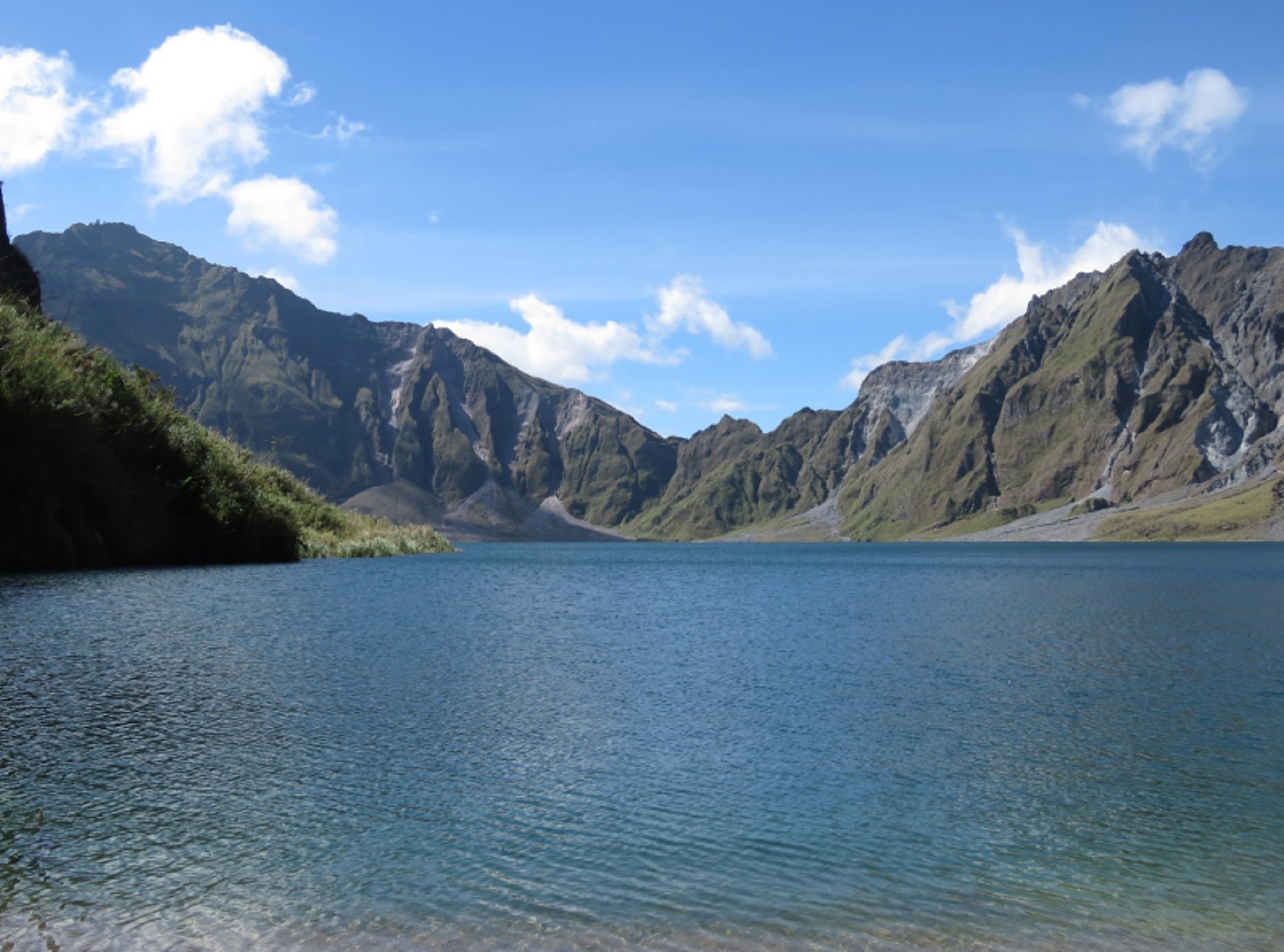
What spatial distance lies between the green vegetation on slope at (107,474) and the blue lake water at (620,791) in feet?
63.7

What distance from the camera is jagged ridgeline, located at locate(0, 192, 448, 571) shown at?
57.4m

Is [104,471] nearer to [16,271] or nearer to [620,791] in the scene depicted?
[16,271]

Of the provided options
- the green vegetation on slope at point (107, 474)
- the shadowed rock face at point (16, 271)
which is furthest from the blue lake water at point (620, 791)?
the shadowed rock face at point (16, 271)

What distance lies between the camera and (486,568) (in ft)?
406

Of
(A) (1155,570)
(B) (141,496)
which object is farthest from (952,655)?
(A) (1155,570)

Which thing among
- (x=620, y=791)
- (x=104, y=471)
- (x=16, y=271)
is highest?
(x=16, y=271)

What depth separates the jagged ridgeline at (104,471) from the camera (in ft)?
188

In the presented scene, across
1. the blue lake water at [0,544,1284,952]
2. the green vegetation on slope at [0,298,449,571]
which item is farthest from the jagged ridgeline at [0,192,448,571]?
the blue lake water at [0,544,1284,952]

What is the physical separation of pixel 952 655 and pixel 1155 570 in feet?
372

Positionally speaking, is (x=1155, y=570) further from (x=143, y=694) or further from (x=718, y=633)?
(x=143, y=694)

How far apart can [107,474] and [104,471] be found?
0.66 m

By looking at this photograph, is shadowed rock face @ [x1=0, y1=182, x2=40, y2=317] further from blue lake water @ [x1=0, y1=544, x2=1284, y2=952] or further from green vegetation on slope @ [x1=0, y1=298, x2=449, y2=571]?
blue lake water @ [x1=0, y1=544, x2=1284, y2=952]

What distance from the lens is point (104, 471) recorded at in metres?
64.3

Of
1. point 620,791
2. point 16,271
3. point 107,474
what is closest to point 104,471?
point 107,474
